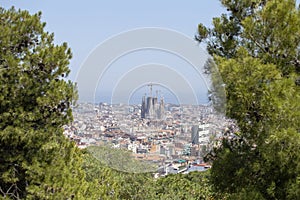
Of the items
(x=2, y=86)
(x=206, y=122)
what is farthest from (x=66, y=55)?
(x=206, y=122)

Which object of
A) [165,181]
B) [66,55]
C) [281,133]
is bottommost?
[165,181]

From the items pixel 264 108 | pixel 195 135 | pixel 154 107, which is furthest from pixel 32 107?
pixel 264 108

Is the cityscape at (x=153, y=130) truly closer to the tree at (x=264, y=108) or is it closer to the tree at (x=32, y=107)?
the tree at (x=264, y=108)

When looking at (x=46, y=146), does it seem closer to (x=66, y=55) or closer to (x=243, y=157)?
(x=66, y=55)

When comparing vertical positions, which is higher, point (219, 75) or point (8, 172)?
point (219, 75)

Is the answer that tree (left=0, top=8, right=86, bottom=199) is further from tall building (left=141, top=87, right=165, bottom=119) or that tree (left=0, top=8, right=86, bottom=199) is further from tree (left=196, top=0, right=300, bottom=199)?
tree (left=196, top=0, right=300, bottom=199)

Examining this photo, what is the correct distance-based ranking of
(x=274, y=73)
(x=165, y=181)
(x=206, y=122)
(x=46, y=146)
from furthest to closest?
(x=165, y=181), (x=206, y=122), (x=46, y=146), (x=274, y=73)

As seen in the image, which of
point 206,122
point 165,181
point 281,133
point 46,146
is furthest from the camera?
point 165,181

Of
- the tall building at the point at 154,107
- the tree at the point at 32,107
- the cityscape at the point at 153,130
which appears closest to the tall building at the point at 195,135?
the cityscape at the point at 153,130
